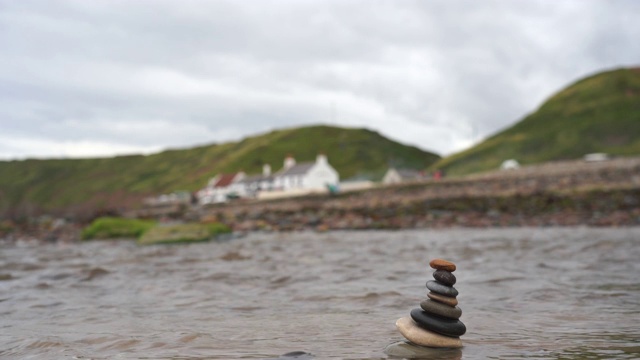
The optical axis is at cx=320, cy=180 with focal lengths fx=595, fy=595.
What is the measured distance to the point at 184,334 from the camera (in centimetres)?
647

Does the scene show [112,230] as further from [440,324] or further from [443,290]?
[440,324]

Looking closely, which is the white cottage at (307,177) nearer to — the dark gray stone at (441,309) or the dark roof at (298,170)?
the dark roof at (298,170)

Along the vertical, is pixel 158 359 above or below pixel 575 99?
below

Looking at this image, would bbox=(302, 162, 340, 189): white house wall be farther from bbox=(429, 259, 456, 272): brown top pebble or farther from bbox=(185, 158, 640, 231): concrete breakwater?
bbox=(429, 259, 456, 272): brown top pebble

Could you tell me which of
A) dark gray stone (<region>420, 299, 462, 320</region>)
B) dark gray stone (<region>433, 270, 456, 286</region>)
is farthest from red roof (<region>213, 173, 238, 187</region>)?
dark gray stone (<region>420, 299, 462, 320</region>)

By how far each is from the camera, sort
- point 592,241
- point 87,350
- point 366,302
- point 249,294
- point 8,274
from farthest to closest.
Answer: point 592,241 → point 8,274 → point 249,294 → point 366,302 → point 87,350

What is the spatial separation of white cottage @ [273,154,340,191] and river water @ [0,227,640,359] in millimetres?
102307

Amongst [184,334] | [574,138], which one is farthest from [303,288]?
[574,138]

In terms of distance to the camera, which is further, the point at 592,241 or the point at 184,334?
the point at 592,241

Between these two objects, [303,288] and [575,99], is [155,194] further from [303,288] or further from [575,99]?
[303,288]

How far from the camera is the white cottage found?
120 meters

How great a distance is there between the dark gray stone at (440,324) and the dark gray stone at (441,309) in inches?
2.1

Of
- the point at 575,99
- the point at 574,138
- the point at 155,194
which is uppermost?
the point at 575,99

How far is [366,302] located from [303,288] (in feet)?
6.00
